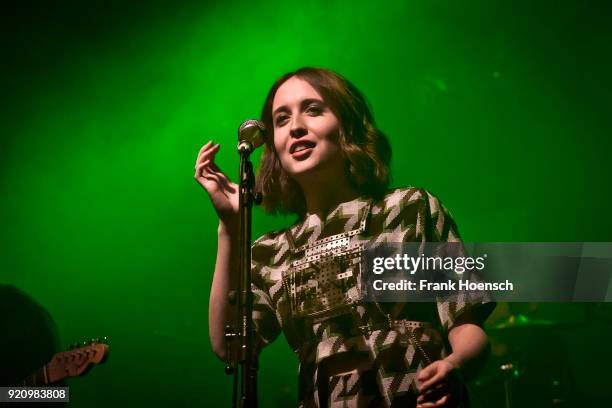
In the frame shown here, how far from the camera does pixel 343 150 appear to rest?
7.13 ft

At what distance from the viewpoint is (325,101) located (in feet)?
7.35

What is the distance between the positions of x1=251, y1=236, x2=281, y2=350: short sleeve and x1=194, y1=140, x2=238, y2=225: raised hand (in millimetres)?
181

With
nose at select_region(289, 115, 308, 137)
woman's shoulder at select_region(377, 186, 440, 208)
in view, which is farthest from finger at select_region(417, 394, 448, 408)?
nose at select_region(289, 115, 308, 137)

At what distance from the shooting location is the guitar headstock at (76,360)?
8.07 ft

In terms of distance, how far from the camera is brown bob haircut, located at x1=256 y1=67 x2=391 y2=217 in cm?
215

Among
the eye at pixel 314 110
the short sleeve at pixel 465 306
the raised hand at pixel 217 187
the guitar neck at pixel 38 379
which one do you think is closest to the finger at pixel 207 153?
the raised hand at pixel 217 187

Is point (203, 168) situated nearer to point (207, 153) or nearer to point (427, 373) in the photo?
point (207, 153)

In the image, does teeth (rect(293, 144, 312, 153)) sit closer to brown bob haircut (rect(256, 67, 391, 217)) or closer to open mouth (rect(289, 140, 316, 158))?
open mouth (rect(289, 140, 316, 158))

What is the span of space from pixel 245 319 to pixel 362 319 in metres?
0.39

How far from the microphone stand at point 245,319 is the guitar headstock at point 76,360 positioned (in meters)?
0.98

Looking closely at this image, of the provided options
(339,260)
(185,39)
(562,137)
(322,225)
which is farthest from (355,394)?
(185,39)

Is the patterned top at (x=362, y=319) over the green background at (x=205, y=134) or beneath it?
beneath

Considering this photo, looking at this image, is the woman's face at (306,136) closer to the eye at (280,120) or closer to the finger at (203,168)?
the eye at (280,120)

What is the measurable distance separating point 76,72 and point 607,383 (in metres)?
2.77
